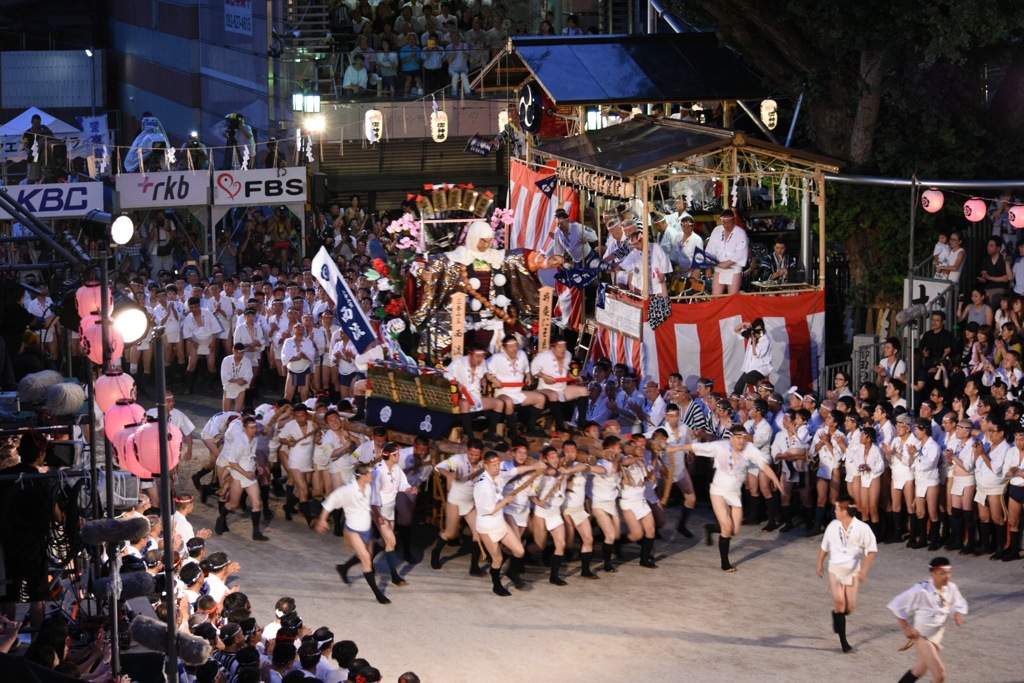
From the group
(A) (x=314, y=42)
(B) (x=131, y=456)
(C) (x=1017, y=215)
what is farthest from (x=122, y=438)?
(A) (x=314, y=42)

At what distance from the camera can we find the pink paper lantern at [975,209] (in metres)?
19.0

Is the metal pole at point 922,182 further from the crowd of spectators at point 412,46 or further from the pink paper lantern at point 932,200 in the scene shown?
the crowd of spectators at point 412,46

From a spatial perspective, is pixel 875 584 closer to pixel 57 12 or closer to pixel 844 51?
pixel 844 51

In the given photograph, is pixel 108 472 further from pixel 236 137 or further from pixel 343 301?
pixel 236 137

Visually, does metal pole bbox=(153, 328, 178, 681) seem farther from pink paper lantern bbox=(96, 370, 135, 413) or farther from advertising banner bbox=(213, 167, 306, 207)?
advertising banner bbox=(213, 167, 306, 207)

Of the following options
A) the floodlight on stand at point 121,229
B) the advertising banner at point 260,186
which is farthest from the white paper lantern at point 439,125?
the floodlight on stand at point 121,229

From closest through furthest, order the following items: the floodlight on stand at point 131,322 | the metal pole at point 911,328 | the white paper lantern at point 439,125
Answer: the floodlight on stand at point 131,322 → the metal pole at point 911,328 → the white paper lantern at point 439,125

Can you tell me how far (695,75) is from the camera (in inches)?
874

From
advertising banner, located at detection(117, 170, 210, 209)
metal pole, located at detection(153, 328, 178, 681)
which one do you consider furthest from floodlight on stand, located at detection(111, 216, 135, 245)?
advertising banner, located at detection(117, 170, 210, 209)

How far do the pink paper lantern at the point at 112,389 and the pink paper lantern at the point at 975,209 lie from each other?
11.6 metres

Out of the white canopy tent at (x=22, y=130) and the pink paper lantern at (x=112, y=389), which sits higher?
the white canopy tent at (x=22, y=130)

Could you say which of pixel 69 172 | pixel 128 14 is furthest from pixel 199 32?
pixel 69 172

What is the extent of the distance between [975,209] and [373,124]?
39.9 ft

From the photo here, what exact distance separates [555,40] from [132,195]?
7.51 meters
